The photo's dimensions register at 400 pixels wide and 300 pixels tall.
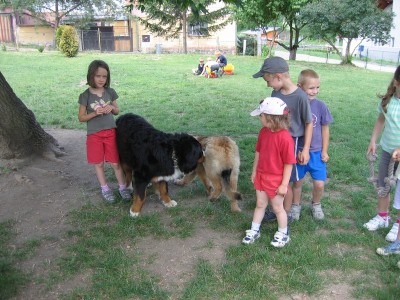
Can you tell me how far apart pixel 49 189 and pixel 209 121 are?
4233mm

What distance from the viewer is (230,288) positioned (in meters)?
3.11

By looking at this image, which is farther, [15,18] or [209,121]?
[15,18]

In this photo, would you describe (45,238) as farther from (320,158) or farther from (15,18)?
(15,18)

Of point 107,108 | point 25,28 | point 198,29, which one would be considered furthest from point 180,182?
point 25,28

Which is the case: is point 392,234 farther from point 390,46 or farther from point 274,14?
point 390,46

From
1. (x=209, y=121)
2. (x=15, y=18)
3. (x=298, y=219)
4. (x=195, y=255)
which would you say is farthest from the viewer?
(x=15, y=18)

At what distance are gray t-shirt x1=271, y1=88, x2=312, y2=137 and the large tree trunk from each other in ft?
12.4

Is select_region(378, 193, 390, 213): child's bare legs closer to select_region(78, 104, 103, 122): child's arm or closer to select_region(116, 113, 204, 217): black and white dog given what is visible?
select_region(116, 113, 204, 217): black and white dog

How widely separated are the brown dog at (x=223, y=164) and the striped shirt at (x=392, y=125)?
155 centimetres

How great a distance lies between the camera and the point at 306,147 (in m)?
3.64

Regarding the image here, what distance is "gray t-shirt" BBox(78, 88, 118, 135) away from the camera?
14.4 ft

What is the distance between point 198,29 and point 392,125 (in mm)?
32153

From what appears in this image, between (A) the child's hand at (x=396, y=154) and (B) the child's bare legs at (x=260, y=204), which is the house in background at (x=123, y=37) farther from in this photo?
(A) the child's hand at (x=396, y=154)

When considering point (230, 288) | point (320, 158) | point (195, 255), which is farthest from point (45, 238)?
point (320, 158)
